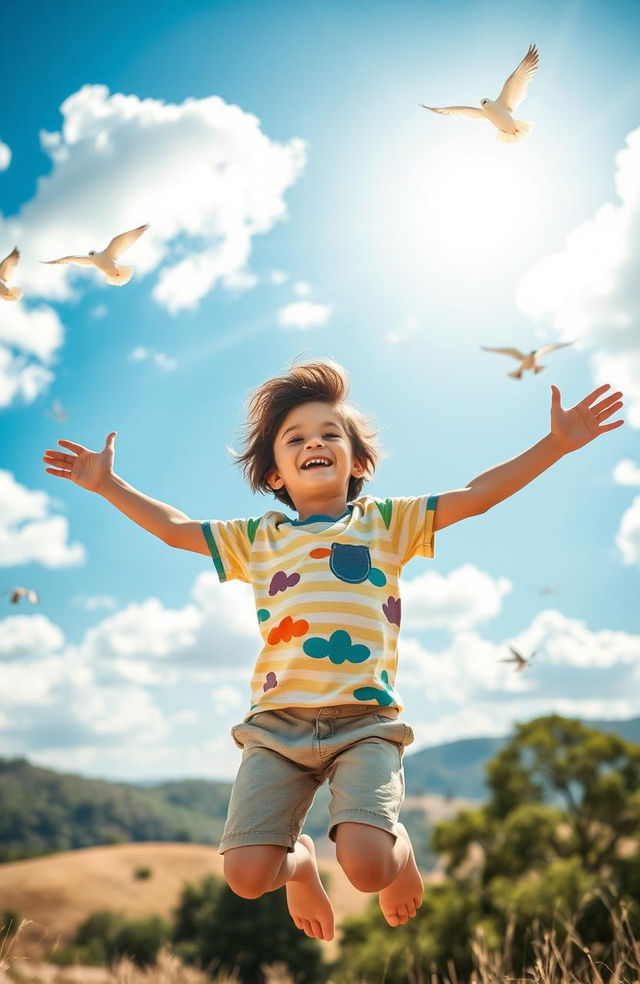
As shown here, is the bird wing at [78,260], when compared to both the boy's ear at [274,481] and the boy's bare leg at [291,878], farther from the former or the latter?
the boy's bare leg at [291,878]

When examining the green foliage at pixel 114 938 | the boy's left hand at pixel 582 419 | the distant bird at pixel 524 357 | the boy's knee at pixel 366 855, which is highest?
the distant bird at pixel 524 357

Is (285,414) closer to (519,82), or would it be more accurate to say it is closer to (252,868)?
(252,868)

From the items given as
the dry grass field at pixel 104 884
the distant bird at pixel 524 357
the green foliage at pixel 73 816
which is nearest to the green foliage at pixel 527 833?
the distant bird at pixel 524 357

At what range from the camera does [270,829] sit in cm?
337

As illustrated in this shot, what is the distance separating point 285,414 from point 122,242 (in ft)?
9.03

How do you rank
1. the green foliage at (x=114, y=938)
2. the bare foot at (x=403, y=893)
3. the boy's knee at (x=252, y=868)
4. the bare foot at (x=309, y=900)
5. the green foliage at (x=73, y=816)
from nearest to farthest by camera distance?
1. the boy's knee at (x=252, y=868)
2. the bare foot at (x=403, y=893)
3. the bare foot at (x=309, y=900)
4. the green foliage at (x=114, y=938)
5. the green foliage at (x=73, y=816)

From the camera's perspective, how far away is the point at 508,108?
6.77 m

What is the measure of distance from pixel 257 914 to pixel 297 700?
147 feet

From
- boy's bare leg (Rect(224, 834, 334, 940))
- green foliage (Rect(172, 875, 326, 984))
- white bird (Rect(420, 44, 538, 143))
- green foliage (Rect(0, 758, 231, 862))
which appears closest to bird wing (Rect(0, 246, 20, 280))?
white bird (Rect(420, 44, 538, 143))

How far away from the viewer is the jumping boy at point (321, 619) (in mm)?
3332

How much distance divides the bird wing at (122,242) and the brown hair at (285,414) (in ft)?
7.67

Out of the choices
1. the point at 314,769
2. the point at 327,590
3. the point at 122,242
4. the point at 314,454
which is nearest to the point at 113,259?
the point at 122,242

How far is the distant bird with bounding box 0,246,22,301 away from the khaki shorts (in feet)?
12.1

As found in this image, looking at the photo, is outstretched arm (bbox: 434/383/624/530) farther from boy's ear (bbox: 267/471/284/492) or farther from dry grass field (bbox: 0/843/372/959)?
dry grass field (bbox: 0/843/372/959)
